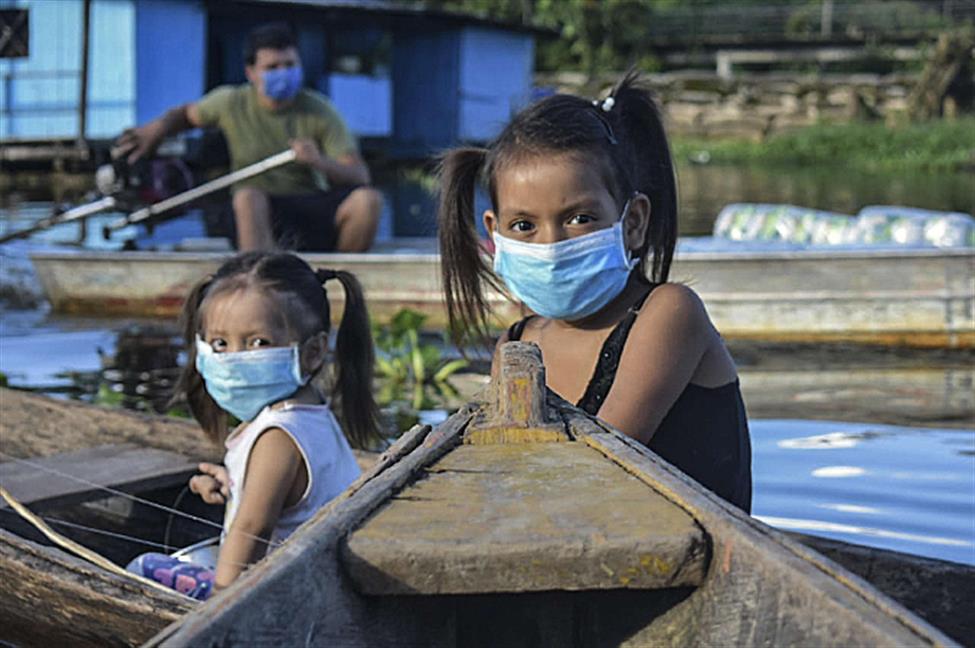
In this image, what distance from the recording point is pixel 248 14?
18.2 meters

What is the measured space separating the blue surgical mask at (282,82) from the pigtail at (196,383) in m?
3.93

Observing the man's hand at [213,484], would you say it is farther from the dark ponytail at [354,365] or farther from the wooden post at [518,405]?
the wooden post at [518,405]

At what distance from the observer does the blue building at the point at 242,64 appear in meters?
16.3

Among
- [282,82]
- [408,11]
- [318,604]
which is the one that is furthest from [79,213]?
[408,11]

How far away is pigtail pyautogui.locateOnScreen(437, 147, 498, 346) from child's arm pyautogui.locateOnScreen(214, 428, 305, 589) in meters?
0.47

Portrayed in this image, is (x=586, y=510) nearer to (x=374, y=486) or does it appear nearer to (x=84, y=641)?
(x=374, y=486)

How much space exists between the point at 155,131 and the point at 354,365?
4.41 m

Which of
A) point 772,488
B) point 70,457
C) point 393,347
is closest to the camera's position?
point 70,457

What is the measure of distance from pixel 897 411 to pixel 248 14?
13.7m

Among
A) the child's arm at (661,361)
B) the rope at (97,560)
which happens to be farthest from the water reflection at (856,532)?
the rope at (97,560)

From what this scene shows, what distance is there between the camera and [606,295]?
275cm

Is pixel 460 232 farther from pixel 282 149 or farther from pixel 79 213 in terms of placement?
pixel 79 213

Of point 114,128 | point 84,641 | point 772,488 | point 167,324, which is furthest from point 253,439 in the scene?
point 114,128

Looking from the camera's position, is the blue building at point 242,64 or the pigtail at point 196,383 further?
the blue building at point 242,64
